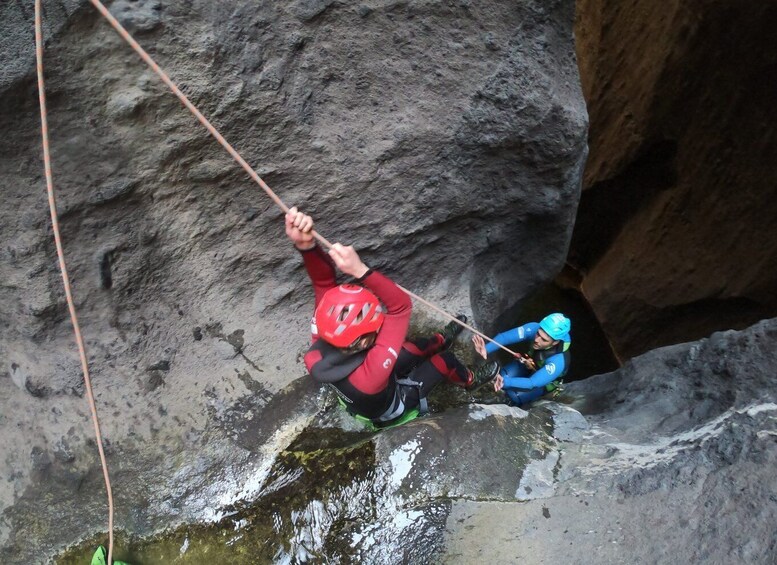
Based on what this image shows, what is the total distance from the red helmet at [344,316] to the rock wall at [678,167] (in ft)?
10.7

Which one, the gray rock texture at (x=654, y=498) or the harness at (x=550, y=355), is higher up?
the gray rock texture at (x=654, y=498)

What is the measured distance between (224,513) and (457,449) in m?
0.78

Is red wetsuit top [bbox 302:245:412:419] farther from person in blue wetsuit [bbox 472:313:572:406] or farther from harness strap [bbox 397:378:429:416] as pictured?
person in blue wetsuit [bbox 472:313:572:406]

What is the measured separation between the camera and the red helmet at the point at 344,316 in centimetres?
160

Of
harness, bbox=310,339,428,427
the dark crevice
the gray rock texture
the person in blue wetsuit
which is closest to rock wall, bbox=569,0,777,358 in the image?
the dark crevice

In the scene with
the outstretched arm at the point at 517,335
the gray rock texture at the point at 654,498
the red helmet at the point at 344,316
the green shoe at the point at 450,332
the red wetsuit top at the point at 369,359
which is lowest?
the outstretched arm at the point at 517,335

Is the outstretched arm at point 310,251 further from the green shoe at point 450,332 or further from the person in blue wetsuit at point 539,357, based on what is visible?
the person in blue wetsuit at point 539,357

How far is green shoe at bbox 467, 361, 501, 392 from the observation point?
2.26 metres

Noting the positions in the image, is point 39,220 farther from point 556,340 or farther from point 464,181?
point 556,340

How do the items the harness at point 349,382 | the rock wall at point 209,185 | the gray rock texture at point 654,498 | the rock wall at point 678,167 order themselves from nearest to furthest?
the gray rock texture at point 654,498 → the rock wall at point 209,185 → the harness at point 349,382 → the rock wall at point 678,167

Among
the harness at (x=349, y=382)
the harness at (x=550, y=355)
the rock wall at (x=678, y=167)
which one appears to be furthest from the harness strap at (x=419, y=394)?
the rock wall at (x=678, y=167)

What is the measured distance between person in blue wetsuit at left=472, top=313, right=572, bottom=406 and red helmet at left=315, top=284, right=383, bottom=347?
0.77 meters

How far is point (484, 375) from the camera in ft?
7.43

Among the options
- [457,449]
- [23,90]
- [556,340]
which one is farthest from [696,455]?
[23,90]
